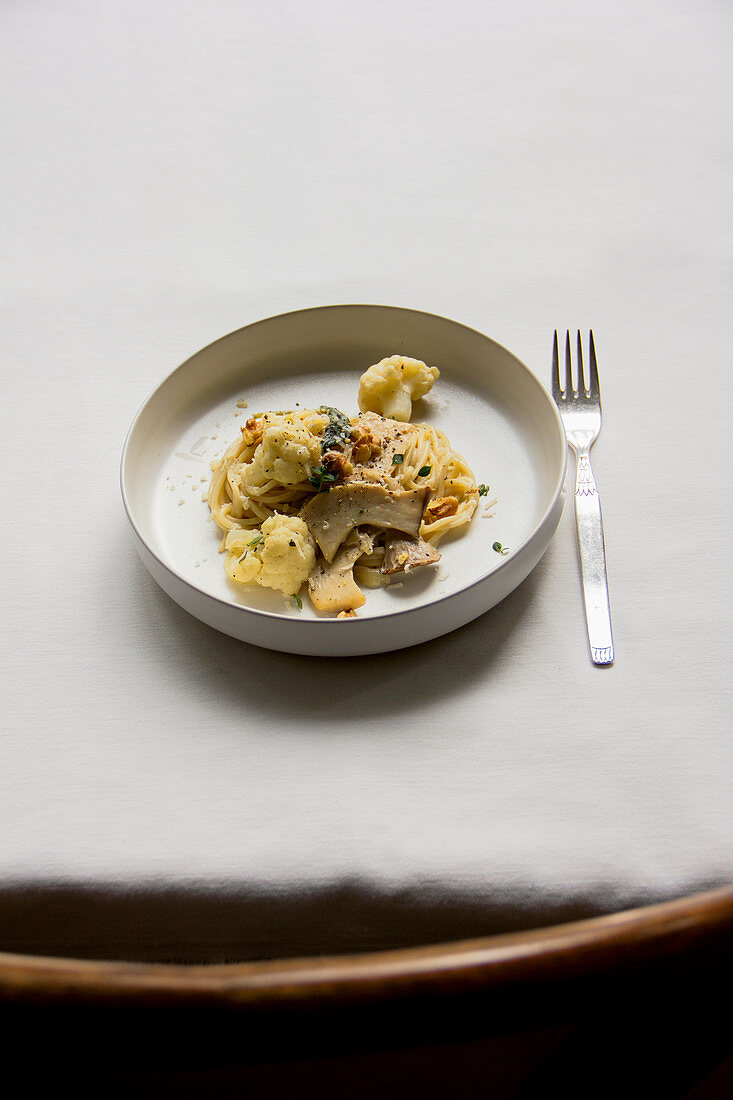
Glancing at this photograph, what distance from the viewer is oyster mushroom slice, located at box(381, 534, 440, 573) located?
1224 mm

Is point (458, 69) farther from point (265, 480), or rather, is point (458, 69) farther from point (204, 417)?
point (265, 480)

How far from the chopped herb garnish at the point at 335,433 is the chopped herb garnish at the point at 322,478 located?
3 cm

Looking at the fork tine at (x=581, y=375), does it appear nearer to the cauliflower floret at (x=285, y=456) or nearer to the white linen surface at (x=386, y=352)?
the white linen surface at (x=386, y=352)

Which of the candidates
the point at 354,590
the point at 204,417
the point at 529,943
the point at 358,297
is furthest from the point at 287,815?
the point at 358,297

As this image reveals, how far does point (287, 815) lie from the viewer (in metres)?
1.05

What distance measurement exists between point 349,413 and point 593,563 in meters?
0.52

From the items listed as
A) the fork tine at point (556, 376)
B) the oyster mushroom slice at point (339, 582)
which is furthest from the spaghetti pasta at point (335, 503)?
the fork tine at point (556, 376)

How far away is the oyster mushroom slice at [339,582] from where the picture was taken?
1188mm

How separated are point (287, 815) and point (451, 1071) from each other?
51 cm

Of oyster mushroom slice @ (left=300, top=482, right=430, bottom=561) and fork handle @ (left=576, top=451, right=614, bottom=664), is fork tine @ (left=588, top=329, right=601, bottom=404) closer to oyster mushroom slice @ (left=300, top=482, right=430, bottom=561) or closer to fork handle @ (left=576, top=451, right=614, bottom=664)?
fork handle @ (left=576, top=451, right=614, bottom=664)

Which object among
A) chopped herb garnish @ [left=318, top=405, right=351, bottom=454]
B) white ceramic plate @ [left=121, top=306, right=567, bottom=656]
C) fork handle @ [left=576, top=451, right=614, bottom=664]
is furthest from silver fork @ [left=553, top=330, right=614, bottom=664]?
chopped herb garnish @ [left=318, top=405, right=351, bottom=454]

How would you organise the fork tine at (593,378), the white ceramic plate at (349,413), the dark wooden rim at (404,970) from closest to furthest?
the dark wooden rim at (404,970) < the white ceramic plate at (349,413) < the fork tine at (593,378)

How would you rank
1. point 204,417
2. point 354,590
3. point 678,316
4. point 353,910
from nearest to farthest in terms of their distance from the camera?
point 353,910 → point 354,590 → point 204,417 → point 678,316

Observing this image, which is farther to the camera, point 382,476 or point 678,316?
point 678,316
